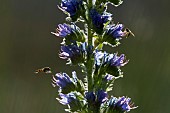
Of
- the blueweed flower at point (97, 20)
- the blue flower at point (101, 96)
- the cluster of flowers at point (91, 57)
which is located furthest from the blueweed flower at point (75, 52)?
the blue flower at point (101, 96)

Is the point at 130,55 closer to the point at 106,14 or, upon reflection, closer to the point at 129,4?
the point at 129,4

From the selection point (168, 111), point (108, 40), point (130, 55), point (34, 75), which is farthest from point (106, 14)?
point (34, 75)

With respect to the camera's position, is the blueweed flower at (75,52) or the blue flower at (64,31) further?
the blue flower at (64,31)

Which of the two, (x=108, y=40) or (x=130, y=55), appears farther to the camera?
(x=130, y=55)

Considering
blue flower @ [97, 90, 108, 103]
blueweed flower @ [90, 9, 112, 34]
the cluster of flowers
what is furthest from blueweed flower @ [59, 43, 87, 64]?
blue flower @ [97, 90, 108, 103]

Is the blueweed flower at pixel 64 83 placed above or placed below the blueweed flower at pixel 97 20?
below

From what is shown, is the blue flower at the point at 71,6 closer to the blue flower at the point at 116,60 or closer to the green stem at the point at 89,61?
the green stem at the point at 89,61

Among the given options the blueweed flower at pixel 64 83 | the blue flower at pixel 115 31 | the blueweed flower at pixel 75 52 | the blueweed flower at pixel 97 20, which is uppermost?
the blue flower at pixel 115 31

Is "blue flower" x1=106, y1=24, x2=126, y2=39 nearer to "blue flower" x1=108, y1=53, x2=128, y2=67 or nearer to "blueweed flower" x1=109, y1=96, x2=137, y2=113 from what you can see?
"blue flower" x1=108, y1=53, x2=128, y2=67

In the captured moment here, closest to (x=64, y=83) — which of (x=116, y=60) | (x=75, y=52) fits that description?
(x=75, y=52)
